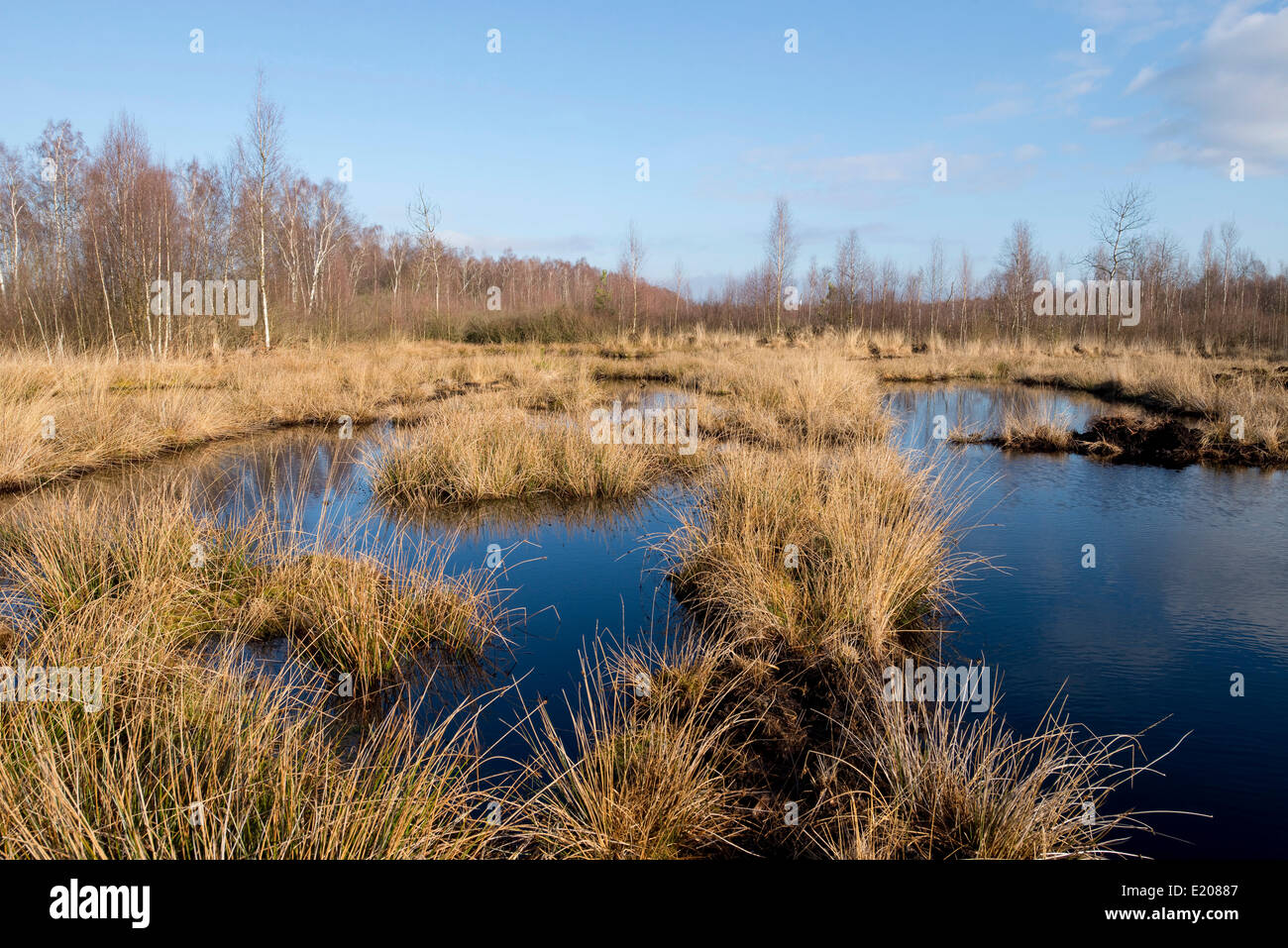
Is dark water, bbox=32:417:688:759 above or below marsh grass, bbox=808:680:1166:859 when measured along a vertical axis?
above

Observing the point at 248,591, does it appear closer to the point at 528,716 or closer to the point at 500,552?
the point at 500,552

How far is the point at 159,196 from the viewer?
18188mm

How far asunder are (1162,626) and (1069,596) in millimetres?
549

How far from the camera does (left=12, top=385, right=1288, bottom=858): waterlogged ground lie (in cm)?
307

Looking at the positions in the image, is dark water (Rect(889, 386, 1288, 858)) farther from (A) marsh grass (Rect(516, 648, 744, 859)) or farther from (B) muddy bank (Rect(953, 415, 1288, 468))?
(A) marsh grass (Rect(516, 648, 744, 859))

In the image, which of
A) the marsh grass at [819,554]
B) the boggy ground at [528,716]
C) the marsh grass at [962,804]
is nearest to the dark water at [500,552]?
the boggy ground at [528,716]

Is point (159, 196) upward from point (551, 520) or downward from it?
upward

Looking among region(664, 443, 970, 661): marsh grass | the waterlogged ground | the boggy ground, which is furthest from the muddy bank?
region(664, 443, 970, 661): marsh grass

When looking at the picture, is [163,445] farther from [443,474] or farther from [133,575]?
[133,575]

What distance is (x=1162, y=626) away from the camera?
4.31m

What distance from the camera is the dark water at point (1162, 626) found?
2.80 m

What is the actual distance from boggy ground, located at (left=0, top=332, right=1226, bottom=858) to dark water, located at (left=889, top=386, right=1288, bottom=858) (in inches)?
11.5
